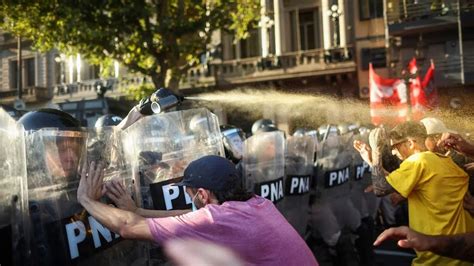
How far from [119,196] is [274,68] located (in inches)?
730

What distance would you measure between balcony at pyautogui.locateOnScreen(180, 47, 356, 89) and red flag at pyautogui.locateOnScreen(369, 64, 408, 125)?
6.56 metres

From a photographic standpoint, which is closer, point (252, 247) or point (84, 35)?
point (252, 247)

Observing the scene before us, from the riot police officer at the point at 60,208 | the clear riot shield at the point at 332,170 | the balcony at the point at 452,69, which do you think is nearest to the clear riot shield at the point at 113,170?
the riot police officer at the point at 60,208

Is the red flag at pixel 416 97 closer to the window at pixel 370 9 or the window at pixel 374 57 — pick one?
the window at pixel 374 57

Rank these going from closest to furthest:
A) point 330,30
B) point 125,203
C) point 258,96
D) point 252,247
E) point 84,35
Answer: point 252,247, point 125,203, point 84,35, point 330,30, point 258,96

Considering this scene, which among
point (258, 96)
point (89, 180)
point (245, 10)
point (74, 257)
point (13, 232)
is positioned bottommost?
point (74, 257)

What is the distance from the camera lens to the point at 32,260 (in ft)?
7.38

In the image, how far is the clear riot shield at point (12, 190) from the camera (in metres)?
2.20

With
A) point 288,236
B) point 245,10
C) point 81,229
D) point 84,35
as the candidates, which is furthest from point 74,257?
point 245,10

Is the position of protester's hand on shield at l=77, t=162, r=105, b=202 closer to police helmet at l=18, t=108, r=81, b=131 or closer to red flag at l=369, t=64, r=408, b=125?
police helmet at l=18, t=108, r=81, b=131

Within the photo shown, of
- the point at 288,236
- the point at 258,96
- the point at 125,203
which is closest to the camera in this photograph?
the point at 288,236

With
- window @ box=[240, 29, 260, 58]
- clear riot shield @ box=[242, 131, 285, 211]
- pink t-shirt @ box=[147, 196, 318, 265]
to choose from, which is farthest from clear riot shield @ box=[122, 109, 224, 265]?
window @ box=[240, 29, 260, 58]

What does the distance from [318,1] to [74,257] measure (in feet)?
65.4

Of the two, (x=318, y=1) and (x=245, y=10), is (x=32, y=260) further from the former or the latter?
(x=318, y=1)
